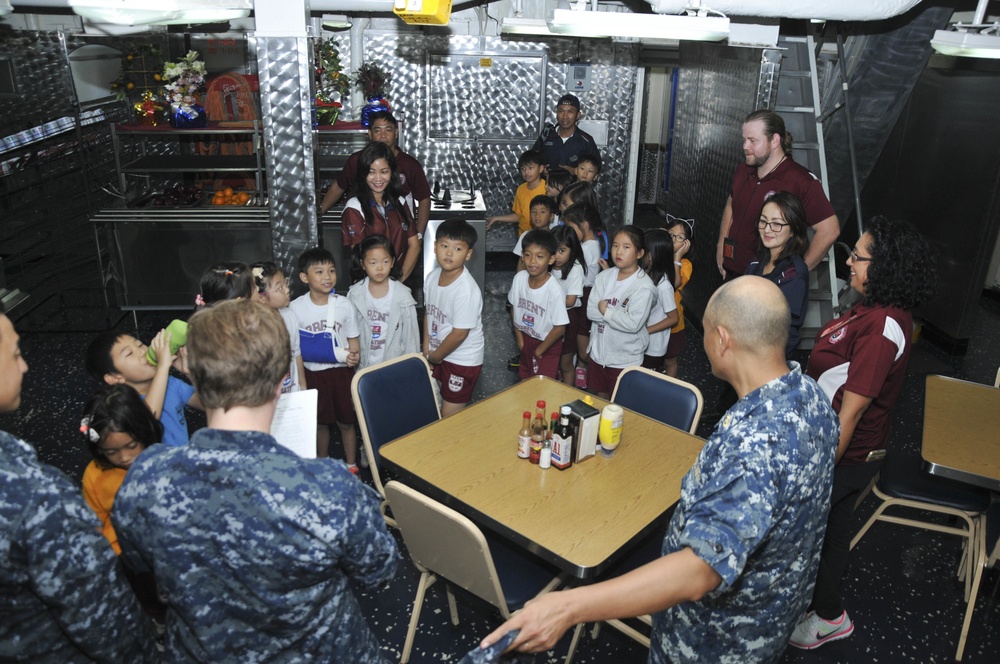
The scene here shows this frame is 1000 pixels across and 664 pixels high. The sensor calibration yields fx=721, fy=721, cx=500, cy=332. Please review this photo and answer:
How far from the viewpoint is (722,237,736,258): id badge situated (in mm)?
4922

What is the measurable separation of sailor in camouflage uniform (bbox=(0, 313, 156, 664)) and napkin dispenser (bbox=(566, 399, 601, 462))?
170 cm

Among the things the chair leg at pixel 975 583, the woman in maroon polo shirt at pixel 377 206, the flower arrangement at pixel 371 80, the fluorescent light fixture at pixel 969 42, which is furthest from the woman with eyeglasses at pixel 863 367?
the flower arrangement at pixel 371 80

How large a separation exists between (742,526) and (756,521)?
0.13 feet

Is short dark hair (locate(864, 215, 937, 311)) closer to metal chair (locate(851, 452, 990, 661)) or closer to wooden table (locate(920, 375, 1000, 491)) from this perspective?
wooden table (locate(920, 375, 1000, 491))

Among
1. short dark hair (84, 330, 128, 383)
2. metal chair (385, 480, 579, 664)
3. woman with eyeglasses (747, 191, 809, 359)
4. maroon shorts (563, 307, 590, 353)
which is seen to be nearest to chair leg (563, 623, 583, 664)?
metal chair (385, 480, 579, 664)

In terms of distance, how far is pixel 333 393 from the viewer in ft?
13.4

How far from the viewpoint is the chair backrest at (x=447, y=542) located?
2408 millimetres

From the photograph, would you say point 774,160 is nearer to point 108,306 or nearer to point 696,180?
point 696,180

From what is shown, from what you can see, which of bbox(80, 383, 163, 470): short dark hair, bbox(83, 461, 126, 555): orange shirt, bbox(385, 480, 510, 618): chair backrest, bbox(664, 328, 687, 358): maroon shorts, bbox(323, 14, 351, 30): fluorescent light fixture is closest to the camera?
bbox(385, 480, 510, 618): chair backrest

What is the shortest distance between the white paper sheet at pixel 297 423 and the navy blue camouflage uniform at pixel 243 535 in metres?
0.71

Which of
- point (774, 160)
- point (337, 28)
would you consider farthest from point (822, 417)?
point (337, 28)

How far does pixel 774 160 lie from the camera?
4648 millimetres

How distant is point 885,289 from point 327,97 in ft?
19.9

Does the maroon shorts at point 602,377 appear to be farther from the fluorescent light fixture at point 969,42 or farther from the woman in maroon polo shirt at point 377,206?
the fluorescent light fixture at point 969,42
